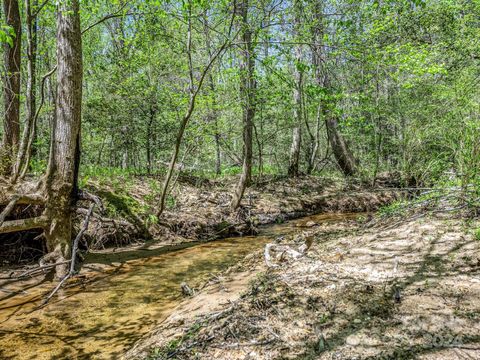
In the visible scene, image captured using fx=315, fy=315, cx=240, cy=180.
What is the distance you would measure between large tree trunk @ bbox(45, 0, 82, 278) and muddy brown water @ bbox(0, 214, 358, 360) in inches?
30.6

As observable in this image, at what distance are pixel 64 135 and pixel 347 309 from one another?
5034mm

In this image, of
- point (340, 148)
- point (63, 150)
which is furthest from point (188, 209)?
point (340, 148)

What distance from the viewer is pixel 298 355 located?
2.08 metres

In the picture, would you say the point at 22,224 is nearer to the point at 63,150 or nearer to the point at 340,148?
the point at 63,150

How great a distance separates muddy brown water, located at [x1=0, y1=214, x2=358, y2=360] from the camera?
310 centimetres

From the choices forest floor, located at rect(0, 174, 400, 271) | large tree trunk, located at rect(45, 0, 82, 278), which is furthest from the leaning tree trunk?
forest floor, located at rect(0, 174, 400, 271)

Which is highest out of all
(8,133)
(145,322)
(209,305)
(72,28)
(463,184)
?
(72,28)

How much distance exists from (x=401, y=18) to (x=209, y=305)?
11.8m

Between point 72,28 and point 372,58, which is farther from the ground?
point 72,28

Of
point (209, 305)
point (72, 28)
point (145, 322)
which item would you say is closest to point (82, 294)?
point (145, 322)

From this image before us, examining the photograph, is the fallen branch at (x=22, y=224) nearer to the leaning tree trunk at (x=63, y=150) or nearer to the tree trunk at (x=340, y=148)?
the leaning tree trunk at (x=63, y=150)

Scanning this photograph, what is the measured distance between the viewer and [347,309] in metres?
2.51

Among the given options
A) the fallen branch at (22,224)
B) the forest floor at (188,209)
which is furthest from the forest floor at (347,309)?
the fallen branch at (22,224)

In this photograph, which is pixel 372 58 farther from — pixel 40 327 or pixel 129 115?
pixel 129 115
